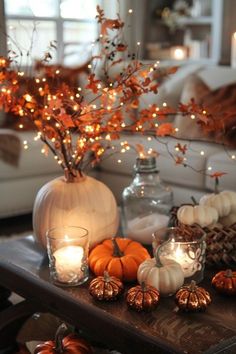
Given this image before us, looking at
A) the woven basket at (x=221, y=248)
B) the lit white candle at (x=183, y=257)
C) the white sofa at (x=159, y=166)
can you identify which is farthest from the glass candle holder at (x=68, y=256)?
the white sofa at (x=159, y=166)

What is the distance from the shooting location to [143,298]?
3.92 feet

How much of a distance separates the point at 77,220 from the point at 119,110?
1.09 ft

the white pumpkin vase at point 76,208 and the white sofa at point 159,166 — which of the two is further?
the white sofa at point 159,166

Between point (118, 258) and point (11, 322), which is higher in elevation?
point (118, 258)

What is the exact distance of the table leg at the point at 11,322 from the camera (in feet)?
5.25

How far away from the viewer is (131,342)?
3.71 ft

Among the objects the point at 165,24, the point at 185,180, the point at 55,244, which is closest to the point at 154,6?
the point at 165,24

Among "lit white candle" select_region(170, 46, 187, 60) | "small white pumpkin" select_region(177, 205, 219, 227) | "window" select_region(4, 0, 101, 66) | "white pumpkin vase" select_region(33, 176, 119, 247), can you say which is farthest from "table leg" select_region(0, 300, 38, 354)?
"lit white candle" select_region(170, 46, 187, 60)

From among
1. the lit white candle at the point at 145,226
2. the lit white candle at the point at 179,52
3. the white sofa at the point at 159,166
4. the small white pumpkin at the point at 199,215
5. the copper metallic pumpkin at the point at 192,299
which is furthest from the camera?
the lit white candle at the point at 179,52

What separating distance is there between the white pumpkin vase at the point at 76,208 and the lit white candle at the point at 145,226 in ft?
0.34

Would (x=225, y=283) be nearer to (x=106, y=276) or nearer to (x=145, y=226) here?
(x=106, y=276)

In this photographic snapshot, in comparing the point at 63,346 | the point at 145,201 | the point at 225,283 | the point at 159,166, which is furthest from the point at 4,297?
the point at 159,166

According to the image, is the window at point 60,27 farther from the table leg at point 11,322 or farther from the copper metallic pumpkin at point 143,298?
the copper metallic pumpkin at point 143,298

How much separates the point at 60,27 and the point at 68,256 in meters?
3.54
